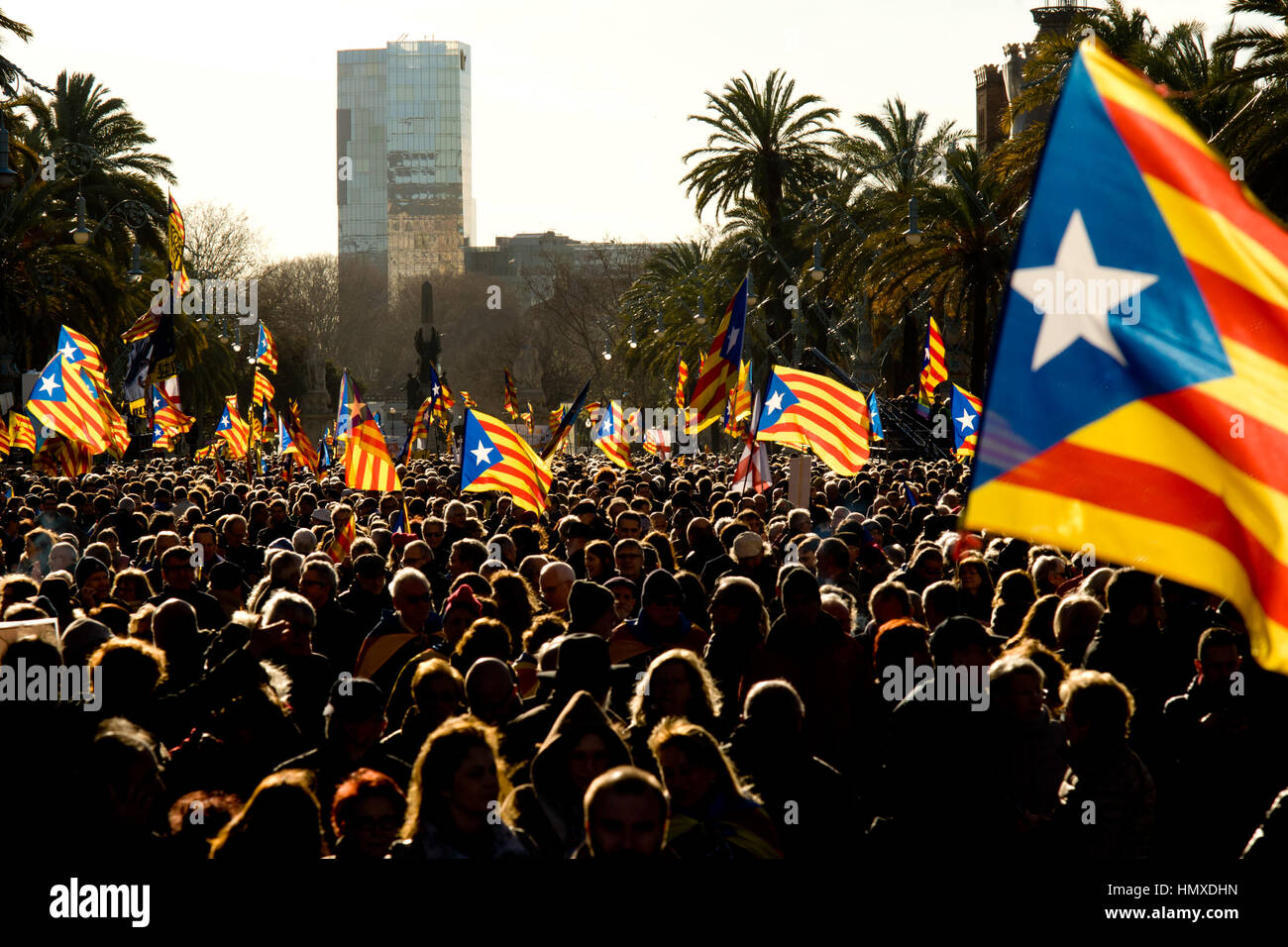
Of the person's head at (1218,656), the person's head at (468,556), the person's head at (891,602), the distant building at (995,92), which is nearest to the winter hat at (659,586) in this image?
the person's head at (891,602)

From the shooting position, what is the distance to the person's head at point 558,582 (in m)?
8.50

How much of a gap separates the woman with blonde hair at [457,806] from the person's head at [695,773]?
48cm

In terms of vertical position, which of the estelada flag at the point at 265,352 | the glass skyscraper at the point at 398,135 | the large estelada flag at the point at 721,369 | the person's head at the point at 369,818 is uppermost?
the glass skyscraper at the point at 398,135

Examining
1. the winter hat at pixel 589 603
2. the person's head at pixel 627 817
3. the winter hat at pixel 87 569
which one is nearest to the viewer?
the person's head at pixel 627 817

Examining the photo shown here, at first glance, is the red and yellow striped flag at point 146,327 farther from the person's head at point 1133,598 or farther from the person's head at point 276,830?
the person's head at point 276,830

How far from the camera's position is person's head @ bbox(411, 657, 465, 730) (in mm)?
5789

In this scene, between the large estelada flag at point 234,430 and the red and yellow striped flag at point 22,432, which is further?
the large estelada flag at point 234,430

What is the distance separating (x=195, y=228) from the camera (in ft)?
238

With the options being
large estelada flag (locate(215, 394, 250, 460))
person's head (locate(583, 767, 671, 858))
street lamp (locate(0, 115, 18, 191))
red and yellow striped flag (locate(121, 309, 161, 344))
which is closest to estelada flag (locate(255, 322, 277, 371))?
large estelada flag (locate(215, 394, 250, 460))

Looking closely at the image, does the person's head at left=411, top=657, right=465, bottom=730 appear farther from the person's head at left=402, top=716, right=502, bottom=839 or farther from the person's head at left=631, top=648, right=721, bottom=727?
the person's head at left=402, top=716, right=502, bottom=839

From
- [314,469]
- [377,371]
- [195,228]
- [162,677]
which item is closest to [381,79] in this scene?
[377,371]

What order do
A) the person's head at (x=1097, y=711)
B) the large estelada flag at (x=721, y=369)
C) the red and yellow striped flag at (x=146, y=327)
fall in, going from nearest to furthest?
the person's head at (x=1097, y=711), the large estelada flag at (x=721, y=369), the red and yellow striped flag at (x=146, y=327)

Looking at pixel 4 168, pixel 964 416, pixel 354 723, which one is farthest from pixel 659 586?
pixel 964 416
